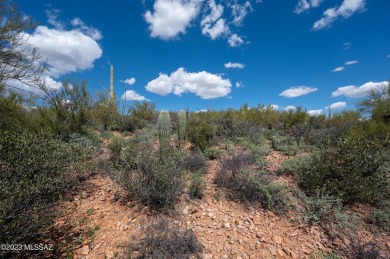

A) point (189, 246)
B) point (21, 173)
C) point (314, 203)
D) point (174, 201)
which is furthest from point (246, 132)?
point (21, 173)

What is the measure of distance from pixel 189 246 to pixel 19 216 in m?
1.83

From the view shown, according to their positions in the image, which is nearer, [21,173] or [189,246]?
[189,246]

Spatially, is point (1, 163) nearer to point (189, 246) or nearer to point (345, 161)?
point (189, 246)

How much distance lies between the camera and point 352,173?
10.6 ft

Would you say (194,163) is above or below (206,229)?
above

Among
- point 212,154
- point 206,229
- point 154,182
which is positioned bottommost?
point 206,229

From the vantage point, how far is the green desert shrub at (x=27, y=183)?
1.90 meters

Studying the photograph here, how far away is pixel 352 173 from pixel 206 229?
2.75 m

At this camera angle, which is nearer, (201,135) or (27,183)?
(27,183)

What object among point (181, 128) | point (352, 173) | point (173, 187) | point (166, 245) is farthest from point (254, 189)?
point (181, 128)

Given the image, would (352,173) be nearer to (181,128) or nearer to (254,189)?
(254,189)

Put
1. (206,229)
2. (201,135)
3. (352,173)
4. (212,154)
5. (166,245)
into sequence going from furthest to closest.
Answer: (201,135)
(212,154)
(352,173)
(206,229)
(166,245)

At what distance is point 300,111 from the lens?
11367mm

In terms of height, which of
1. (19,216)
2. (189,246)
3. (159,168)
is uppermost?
(159,168)
